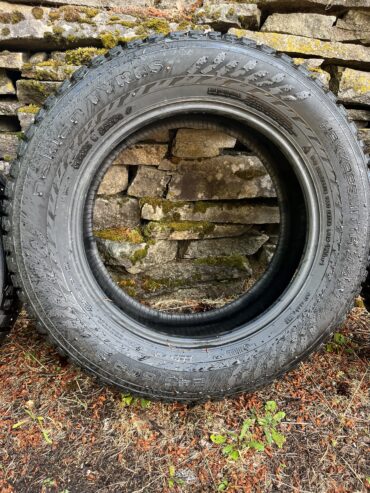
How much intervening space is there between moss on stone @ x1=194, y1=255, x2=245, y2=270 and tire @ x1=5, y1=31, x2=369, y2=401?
86cm

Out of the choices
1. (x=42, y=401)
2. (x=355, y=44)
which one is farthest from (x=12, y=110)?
(x=355, y=44)

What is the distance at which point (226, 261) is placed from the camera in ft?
9.07

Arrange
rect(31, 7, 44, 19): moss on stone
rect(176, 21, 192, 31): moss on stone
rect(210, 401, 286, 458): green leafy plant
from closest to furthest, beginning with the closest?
rect(210, 401, 286, 458): green leafy plant, rect(31, 7, 44, 19): moss on stone, rect(176, 21, 192, 31): moss on stone

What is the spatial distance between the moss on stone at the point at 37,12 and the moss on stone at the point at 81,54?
0.23 meters

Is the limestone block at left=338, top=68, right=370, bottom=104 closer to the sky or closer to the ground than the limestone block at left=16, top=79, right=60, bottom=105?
closer to the sky

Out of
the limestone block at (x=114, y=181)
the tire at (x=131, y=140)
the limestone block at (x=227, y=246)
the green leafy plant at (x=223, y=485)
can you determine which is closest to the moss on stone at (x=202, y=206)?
the limestone block at (x=227, y=246)

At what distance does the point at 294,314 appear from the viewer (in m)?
1.88

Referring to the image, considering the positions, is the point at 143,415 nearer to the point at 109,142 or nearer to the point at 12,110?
the point at 109,142

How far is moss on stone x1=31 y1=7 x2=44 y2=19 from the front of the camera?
2141 millimetres

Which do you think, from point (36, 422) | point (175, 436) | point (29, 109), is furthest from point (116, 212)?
point (175, 436)

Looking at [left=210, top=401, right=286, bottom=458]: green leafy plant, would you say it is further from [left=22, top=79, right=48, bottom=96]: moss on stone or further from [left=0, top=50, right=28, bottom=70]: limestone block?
[left=0, top=50, right=28, bottom=70]: limestone block

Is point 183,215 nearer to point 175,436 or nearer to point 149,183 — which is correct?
point 149,183

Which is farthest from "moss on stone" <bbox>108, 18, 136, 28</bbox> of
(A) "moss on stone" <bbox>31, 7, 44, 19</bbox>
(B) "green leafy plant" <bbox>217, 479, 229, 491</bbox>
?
(B) "green leafy plant" <bbox>217, 479, 229, 491</bbox>

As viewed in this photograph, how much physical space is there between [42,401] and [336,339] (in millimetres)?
1777
